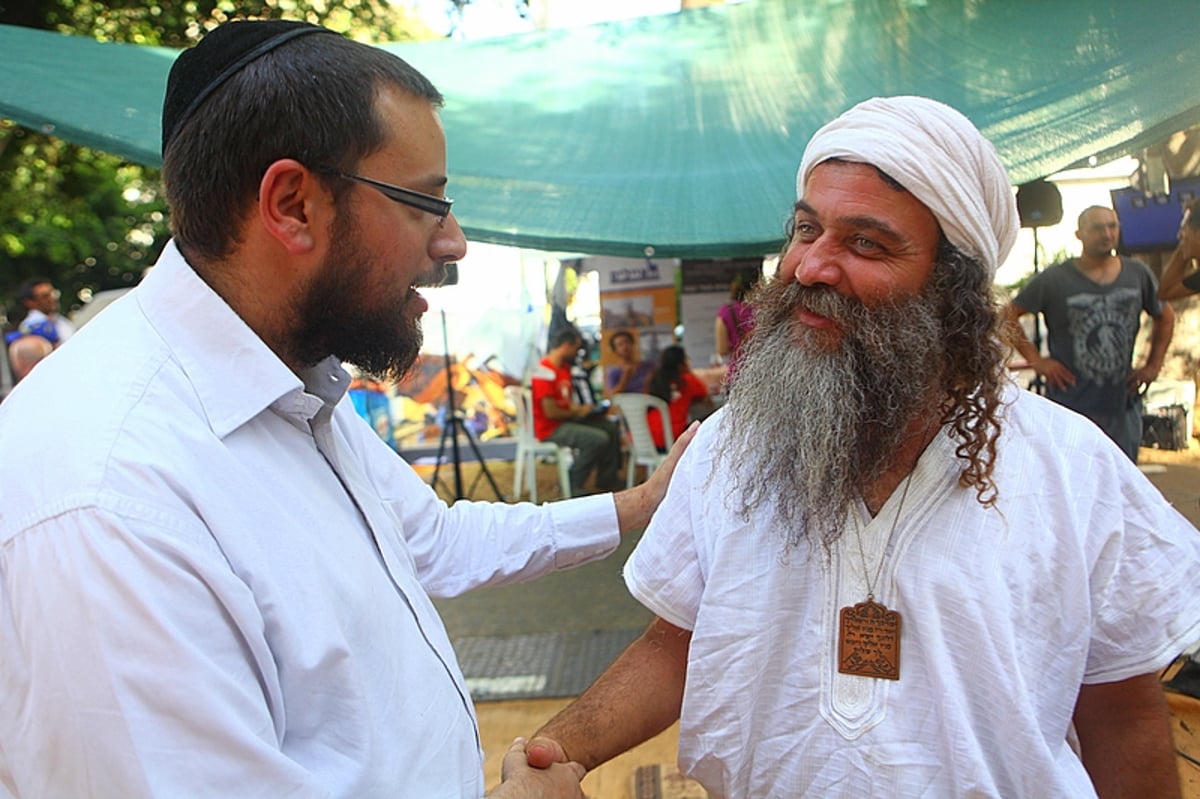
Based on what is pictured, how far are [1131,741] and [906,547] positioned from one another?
504mm

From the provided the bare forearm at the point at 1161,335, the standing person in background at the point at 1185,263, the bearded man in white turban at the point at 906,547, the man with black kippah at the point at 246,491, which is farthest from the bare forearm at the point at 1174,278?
the man with black kippah at the point at 246,491

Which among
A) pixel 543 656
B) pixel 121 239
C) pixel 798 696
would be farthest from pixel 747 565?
pixel 121 239

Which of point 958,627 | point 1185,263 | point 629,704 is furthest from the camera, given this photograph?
point 1185,263

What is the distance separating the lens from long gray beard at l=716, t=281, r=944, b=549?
1536mm

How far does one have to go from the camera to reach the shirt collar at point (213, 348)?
1171 mm

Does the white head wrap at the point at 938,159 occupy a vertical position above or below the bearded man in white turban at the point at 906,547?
above

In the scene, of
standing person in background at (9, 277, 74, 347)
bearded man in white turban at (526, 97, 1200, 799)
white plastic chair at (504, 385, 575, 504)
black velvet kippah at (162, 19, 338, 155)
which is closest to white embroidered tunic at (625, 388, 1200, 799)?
bearded man in white turban at (526, 97, 1200, 799)

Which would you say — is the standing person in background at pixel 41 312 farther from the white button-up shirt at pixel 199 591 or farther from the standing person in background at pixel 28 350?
the white button-up shirt at pixel 199 591

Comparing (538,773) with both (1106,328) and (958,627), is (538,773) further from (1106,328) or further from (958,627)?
(1106,328)

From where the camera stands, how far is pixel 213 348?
1203 mm

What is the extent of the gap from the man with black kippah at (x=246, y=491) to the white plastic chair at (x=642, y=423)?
19.8 ft

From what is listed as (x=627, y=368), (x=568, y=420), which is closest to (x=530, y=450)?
(x=568, y=420)

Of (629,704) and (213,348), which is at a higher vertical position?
(213,348)

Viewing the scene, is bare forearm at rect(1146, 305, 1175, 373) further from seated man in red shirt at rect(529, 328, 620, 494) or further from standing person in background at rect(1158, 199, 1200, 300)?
seated man in red shirt at rect(529, 328, 620, 494)
